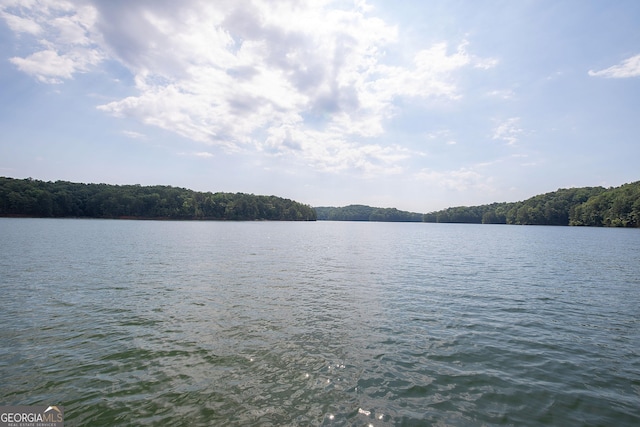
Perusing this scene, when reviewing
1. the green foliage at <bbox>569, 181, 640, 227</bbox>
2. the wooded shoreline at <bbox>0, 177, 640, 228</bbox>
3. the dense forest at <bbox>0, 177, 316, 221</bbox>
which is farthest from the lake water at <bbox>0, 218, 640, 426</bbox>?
the green foliage at <bbox>569, 181, 640, 227</bbox>

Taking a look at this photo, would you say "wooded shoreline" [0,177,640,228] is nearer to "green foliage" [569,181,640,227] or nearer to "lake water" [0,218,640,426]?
"green foliage" [569,181,640,227]

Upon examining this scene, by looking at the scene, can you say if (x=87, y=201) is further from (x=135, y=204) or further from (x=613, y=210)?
(x=613, y=210)

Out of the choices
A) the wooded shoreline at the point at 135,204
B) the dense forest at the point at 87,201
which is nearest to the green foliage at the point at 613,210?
the wooded shoreline at the point at 135,204

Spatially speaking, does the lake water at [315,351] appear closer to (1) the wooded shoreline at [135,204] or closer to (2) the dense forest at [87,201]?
(2) the dense forest at [87,201]

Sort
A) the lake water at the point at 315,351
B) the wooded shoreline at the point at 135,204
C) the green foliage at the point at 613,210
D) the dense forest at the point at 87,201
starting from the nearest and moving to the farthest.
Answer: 1. the lake water at the point at 315,351
2. the dense forest at the point at 87,201
3. the wooded shoreline at the point at 135,204
4. the green foliage at the point at 613,210

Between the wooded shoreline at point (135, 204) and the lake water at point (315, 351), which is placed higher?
the wooded shoreline at point (135, 204)

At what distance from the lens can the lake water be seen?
8312mm

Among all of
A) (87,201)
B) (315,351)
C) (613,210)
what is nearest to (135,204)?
(87,201)

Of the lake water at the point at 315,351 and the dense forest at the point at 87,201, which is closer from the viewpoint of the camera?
the lake water at the point at 315,351

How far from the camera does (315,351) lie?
11.8 m

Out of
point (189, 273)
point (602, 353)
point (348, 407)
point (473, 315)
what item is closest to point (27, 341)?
point (348, 407)

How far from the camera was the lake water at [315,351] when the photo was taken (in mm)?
8312

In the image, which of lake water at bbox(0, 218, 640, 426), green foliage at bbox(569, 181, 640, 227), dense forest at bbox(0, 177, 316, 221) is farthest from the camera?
green foliage at bbox(569, 181, 640, 227)

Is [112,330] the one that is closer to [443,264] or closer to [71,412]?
Result: [71,412]
